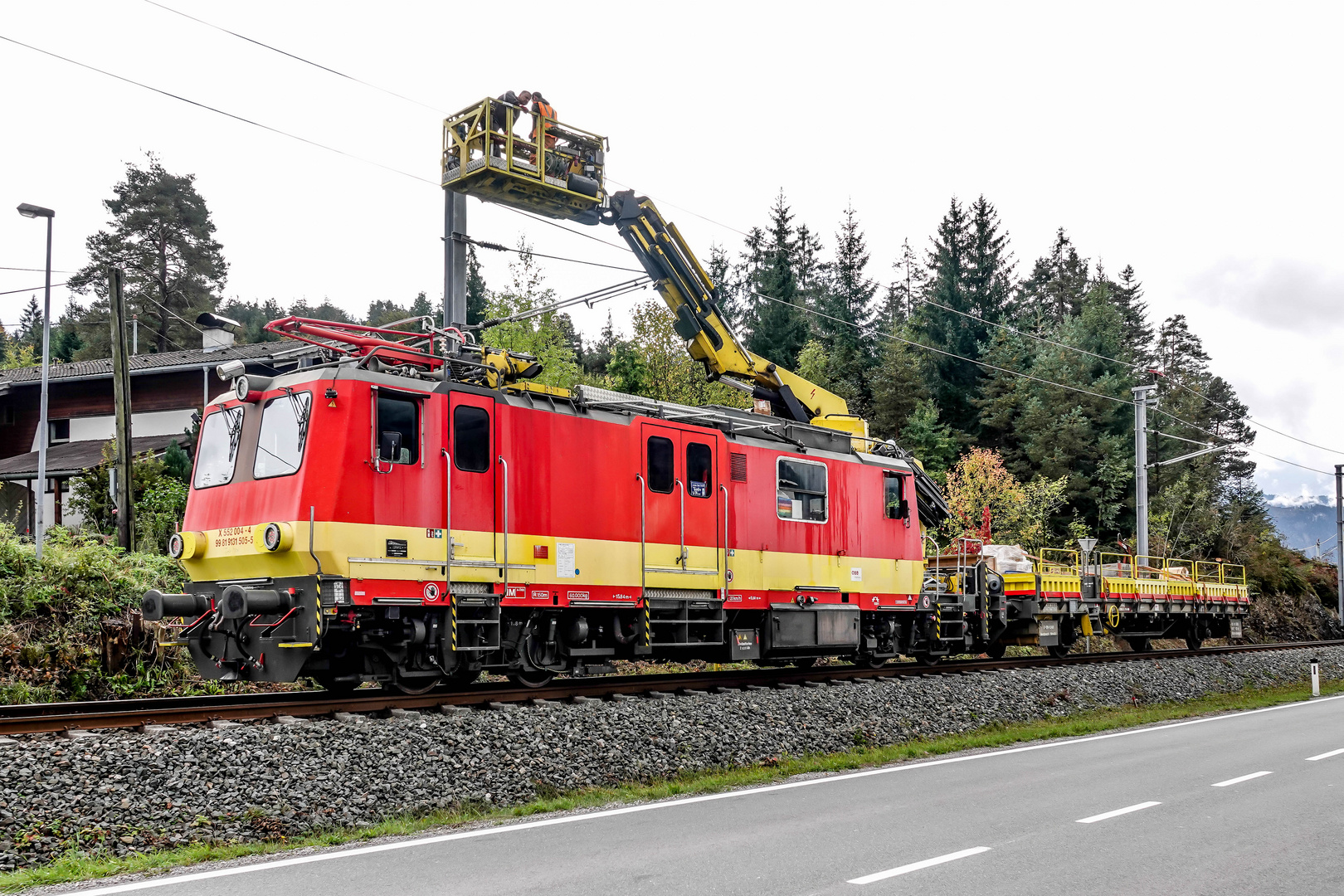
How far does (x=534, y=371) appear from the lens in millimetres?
13070

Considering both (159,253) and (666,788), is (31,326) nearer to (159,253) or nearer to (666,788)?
(159,253)

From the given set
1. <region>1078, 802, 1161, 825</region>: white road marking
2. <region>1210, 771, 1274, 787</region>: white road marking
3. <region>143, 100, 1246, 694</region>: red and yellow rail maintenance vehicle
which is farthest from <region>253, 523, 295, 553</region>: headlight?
<region>1210, 771, 1274, 787</region>: white road marking

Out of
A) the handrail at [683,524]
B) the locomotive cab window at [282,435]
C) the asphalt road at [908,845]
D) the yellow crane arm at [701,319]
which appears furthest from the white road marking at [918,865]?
the yellow crane arm at [701,319]

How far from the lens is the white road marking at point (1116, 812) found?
8.71 m

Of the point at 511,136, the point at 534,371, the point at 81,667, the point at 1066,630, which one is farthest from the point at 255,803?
the point at 1066,630

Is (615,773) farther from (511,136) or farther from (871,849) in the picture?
(511,136)

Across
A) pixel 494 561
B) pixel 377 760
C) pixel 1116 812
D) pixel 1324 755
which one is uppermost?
pixel 494 561

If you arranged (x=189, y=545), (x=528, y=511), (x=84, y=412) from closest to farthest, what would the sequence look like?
(x=189, y=545) < (x=528, y=511) < (x=84, y=412)

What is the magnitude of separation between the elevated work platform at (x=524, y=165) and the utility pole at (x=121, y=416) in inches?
318

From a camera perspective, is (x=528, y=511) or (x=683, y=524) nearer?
(x=528, y=511)

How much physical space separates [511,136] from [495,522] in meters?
7.30

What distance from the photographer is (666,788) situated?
10188 millimetres

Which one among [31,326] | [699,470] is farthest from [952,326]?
[31,326]

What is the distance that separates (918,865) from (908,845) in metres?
0.68
